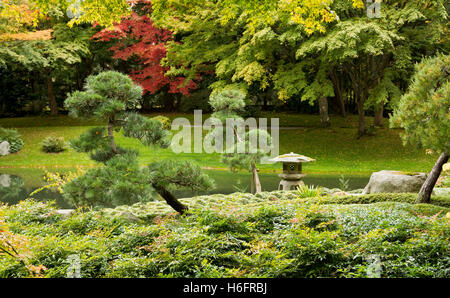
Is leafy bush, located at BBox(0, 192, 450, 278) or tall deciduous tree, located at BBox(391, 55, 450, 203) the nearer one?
leafy bush, located at BBox(0, 192, 450, 278)

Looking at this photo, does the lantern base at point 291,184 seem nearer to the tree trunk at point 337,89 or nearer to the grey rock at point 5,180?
the grey rock at point 5,180

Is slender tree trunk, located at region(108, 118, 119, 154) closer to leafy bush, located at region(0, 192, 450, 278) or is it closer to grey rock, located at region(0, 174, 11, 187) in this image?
leafy bush, located at region(0, 192, 450, 278)

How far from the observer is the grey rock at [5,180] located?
11823 millimetres

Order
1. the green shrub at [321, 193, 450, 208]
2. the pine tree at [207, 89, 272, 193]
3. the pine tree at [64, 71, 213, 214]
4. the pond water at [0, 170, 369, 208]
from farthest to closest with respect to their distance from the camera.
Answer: the pond water at [0, 170, 369, 208]
the pine tree at [207, 89, 272, 193]
the green shrub at [321, 193, 450, 208]
the pine tree at [64, 71, 213, 214]

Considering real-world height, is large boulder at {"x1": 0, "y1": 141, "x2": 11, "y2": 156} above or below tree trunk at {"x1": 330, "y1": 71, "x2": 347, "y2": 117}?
below

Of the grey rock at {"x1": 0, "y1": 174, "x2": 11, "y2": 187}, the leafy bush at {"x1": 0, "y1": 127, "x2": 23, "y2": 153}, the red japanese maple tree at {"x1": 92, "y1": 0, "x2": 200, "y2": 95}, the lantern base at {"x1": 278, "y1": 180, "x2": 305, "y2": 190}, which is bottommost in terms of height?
the grey rock at {"x1": 0, "y1": 174, "x2": 11, "y2": 187}

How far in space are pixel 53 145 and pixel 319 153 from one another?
405 inches

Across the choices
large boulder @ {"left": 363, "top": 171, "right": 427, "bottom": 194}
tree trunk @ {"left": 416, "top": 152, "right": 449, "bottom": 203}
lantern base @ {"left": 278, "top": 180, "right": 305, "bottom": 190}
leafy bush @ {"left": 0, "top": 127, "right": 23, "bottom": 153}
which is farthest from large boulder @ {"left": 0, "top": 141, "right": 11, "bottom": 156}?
tree trunk @ {"left": 416, "top": 152, "right": 449, "bottom": 203}

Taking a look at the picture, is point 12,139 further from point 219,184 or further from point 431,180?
point 431,180

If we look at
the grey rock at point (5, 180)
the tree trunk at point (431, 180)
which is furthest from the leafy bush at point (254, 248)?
the grey rock at point (5, 180)

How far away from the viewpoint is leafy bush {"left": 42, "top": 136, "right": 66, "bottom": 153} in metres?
16.8

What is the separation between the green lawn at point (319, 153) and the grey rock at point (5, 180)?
177 cm
